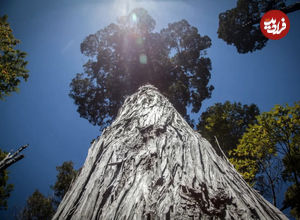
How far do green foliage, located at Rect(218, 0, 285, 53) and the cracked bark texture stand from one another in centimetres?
1113

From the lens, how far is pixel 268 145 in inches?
186

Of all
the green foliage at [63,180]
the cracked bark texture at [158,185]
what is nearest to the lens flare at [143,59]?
the cracked bark texture at [158,185]

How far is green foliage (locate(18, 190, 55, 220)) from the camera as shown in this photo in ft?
38.5

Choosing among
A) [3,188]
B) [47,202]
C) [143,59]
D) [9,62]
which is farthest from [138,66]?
[47,202]

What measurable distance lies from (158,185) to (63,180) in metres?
15.3

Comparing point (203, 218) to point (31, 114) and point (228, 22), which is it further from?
point (31, 114)

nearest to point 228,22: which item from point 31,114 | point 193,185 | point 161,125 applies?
point 161,125

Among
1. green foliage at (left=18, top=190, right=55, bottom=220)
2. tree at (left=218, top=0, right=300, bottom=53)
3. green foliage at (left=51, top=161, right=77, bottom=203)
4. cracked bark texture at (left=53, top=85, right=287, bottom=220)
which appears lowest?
cracked bark texture at (left=53, top=85, right=287, bottom=220)

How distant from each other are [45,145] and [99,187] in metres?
178

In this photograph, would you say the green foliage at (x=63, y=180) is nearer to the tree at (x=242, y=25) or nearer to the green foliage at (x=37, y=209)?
the green foliage at (x=37, y=209)

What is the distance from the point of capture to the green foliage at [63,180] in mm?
12484

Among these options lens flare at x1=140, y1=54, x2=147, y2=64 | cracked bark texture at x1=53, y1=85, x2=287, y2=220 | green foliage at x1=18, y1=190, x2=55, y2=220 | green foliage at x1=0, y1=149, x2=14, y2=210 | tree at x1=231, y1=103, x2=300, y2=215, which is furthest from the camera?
green foliage at x1=18, y1=190, x2=55, y2=220

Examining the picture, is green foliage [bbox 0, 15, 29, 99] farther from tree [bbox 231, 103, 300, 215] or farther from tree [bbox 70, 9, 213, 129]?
tree [bbox 231, 103, 300, 215]

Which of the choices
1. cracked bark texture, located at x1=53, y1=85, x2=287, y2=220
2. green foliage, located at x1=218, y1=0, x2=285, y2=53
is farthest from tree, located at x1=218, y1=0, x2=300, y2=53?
cracked bark texture, located at x1=53, y1=85, x2=287, y2=220
